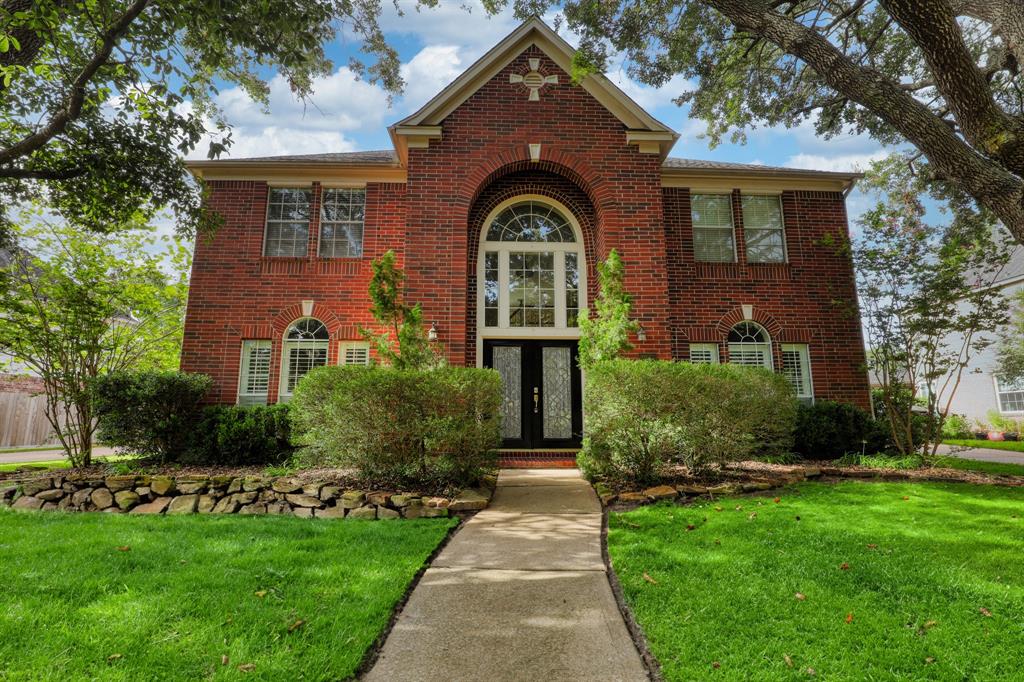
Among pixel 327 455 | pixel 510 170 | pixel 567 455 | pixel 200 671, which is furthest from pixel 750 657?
pixel 510 170

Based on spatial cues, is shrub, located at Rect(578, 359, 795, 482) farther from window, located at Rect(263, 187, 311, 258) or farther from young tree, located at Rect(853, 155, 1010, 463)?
window, located at Rect(263, 187, 311, 258)

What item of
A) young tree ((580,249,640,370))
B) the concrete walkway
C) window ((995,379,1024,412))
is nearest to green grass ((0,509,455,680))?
the concrete walkway

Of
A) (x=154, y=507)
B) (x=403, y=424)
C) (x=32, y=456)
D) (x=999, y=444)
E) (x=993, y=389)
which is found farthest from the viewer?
(x=993, y=389)

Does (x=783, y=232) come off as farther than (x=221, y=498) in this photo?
Yes

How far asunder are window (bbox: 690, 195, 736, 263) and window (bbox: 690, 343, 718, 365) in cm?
200

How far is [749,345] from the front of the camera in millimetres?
11094

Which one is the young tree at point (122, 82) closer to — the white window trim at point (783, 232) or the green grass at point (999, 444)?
the white window trim at point (783, 232)

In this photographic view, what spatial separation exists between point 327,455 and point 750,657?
520 centimetres

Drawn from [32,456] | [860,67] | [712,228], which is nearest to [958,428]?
[712,228]

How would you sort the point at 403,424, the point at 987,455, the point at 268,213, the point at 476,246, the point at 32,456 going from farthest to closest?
the point at 987,455
the point at 32,456
the point at 268,213
the point at 476,246
the point at 403,424

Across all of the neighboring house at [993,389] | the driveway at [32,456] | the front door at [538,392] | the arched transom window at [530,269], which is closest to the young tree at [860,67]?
the arched transom window at [530,269]

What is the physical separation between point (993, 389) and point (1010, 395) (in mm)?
613

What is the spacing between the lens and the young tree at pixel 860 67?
5.45 meters

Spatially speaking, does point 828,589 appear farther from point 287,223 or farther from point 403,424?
point 287,223
